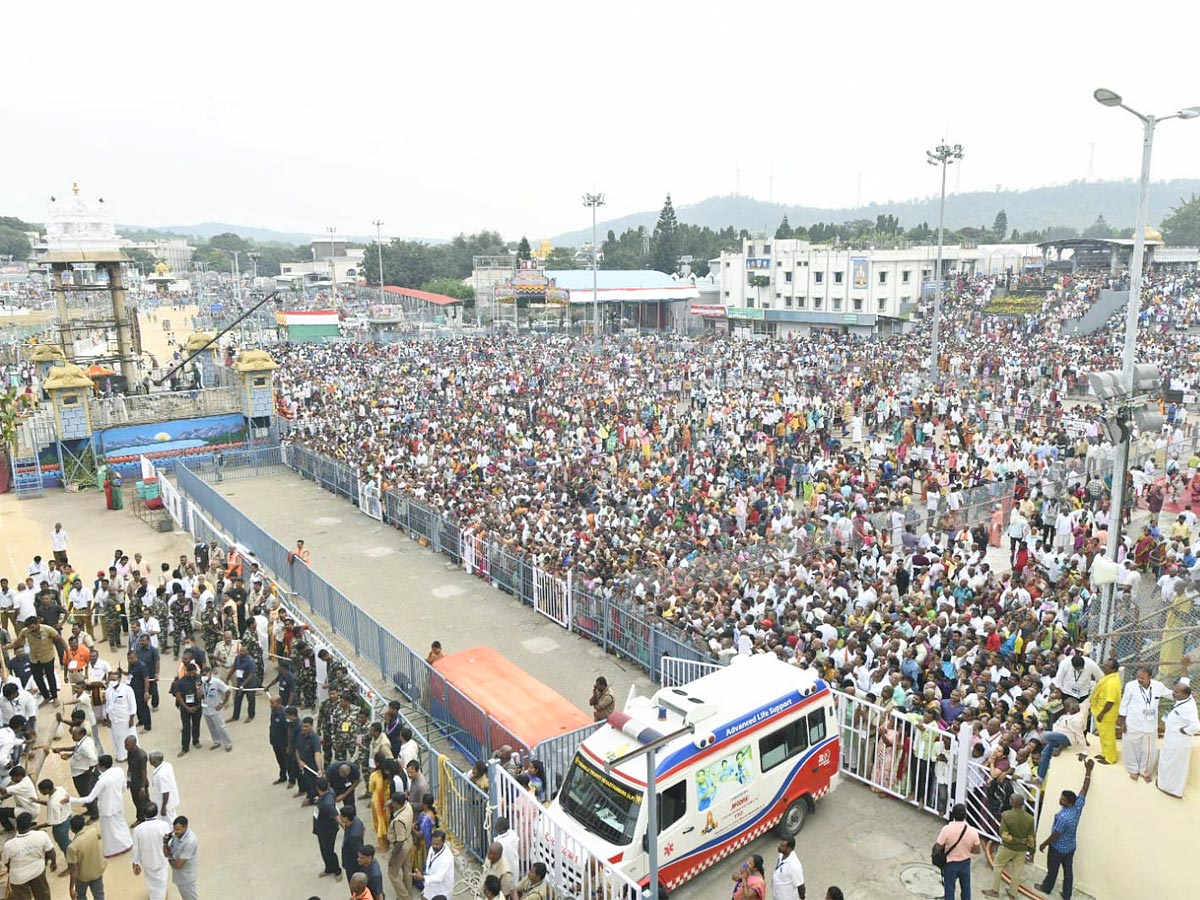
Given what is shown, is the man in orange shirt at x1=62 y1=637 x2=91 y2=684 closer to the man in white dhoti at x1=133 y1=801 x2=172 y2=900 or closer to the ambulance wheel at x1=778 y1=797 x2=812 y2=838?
the man in white dhoti at x1=133 y1=801 x2=172 y2=900

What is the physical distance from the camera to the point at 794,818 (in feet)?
30.4

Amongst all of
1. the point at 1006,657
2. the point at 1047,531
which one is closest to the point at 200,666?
the point at 1006,657

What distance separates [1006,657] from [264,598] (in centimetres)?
1109

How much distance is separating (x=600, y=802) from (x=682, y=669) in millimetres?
4295

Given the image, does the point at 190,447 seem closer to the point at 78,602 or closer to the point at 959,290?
the point at 78,602

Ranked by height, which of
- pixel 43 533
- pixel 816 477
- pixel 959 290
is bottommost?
pixel 43 533

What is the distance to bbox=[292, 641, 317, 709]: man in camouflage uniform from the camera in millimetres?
11898

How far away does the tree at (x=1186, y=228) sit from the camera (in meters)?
92.6

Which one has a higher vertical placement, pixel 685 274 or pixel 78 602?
pixel 685 274

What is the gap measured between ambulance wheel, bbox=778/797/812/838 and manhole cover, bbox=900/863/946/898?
3.58 feet

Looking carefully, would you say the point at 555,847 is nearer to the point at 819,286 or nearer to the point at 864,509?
the point at 864,509

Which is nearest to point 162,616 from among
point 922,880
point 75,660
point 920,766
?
point 75,660

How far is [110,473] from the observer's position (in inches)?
981

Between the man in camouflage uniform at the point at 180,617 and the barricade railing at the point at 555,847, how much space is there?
7.59m
